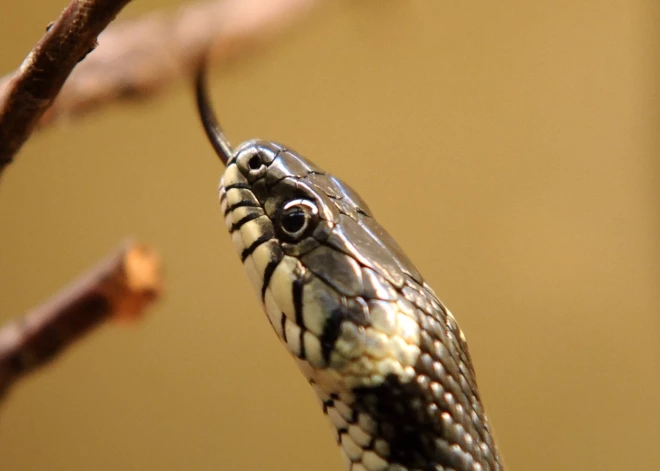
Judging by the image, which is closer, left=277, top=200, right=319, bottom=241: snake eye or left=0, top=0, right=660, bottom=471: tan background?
left=277, top=200, right=319, bottom=241: snake eye

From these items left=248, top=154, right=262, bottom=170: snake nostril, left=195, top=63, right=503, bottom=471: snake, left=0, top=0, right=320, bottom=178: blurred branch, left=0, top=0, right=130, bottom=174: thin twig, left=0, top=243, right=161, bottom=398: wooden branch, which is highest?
left=0, top=0, right=320, bottom=178: blurred branch

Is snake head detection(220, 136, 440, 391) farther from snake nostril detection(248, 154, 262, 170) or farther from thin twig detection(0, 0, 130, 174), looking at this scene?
thin twig detection(0, 0, 130, 174)

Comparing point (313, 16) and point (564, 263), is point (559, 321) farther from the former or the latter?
point (313, 16)

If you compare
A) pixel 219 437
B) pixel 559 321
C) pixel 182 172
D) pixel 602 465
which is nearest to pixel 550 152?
pixel 559 321

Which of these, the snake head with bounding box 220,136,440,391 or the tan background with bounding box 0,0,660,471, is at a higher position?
the tan background with bounding box 0,0,660,471

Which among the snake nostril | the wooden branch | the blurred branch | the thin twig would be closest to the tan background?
the blurred branch

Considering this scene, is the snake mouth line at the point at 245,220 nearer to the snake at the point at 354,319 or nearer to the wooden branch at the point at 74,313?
the snake at the point at 354,319
